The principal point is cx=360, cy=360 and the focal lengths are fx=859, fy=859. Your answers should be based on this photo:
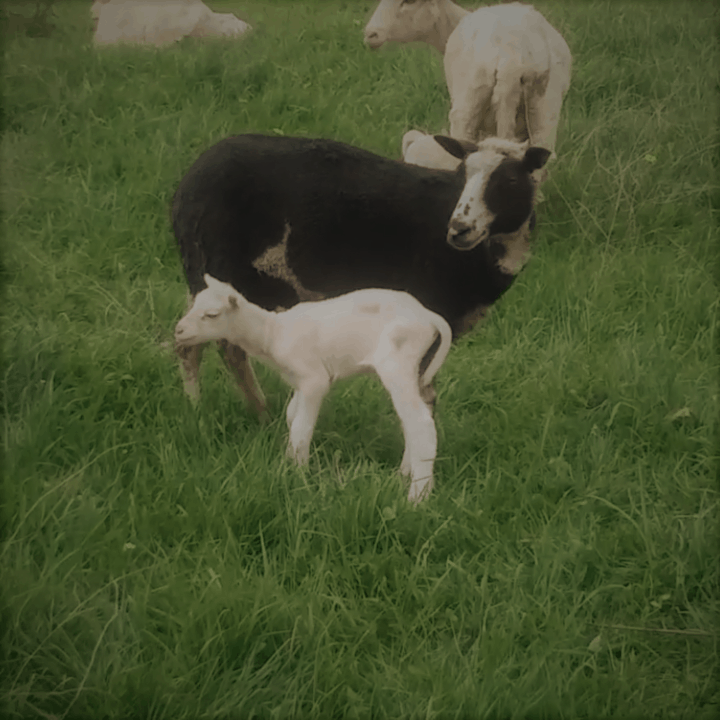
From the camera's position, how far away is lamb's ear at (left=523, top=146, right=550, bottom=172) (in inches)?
118

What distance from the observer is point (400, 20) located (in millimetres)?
4234

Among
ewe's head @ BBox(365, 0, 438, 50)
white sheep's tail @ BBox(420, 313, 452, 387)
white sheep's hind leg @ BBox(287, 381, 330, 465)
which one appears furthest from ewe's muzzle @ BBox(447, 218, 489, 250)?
ewe's head @ BBox(365, 0, 438, 50)

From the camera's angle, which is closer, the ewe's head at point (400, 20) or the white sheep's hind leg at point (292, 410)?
the white sheep's hind leg at point (292, 410)

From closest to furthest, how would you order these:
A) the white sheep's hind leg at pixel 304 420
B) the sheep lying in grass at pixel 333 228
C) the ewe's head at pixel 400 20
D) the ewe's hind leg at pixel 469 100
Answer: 1. the white sheep's hind leg at pixel 304 420
2. the sheep lying in grass at pixel 333 228
3. the ewe's hind leg at pixel 469 100
4. the ewe's head at pixel 400 20

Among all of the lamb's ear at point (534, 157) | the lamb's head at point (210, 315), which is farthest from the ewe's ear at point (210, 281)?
the lamb's ear at point (534, 157)

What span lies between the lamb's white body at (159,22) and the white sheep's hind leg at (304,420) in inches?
131

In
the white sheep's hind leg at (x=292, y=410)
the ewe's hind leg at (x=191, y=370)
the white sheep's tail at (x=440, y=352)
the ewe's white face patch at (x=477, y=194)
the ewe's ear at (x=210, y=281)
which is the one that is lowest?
the ewe's hind leg at (x=191, y=370)

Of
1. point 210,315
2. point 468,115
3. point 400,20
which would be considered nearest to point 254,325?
point 210,315

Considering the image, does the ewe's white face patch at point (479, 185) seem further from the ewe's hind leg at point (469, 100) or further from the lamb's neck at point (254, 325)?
the ewe's hind leg at point (469, 100)

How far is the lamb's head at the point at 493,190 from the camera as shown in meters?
2.98

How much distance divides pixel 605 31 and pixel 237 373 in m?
4.06

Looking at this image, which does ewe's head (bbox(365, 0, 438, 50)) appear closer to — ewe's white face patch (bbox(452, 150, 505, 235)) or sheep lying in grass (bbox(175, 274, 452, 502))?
ewe's white face patch (bbox(452, 150, 505, 235))

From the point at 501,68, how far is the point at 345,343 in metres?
1.71

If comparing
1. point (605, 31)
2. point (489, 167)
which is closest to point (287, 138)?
point (489, 167)
